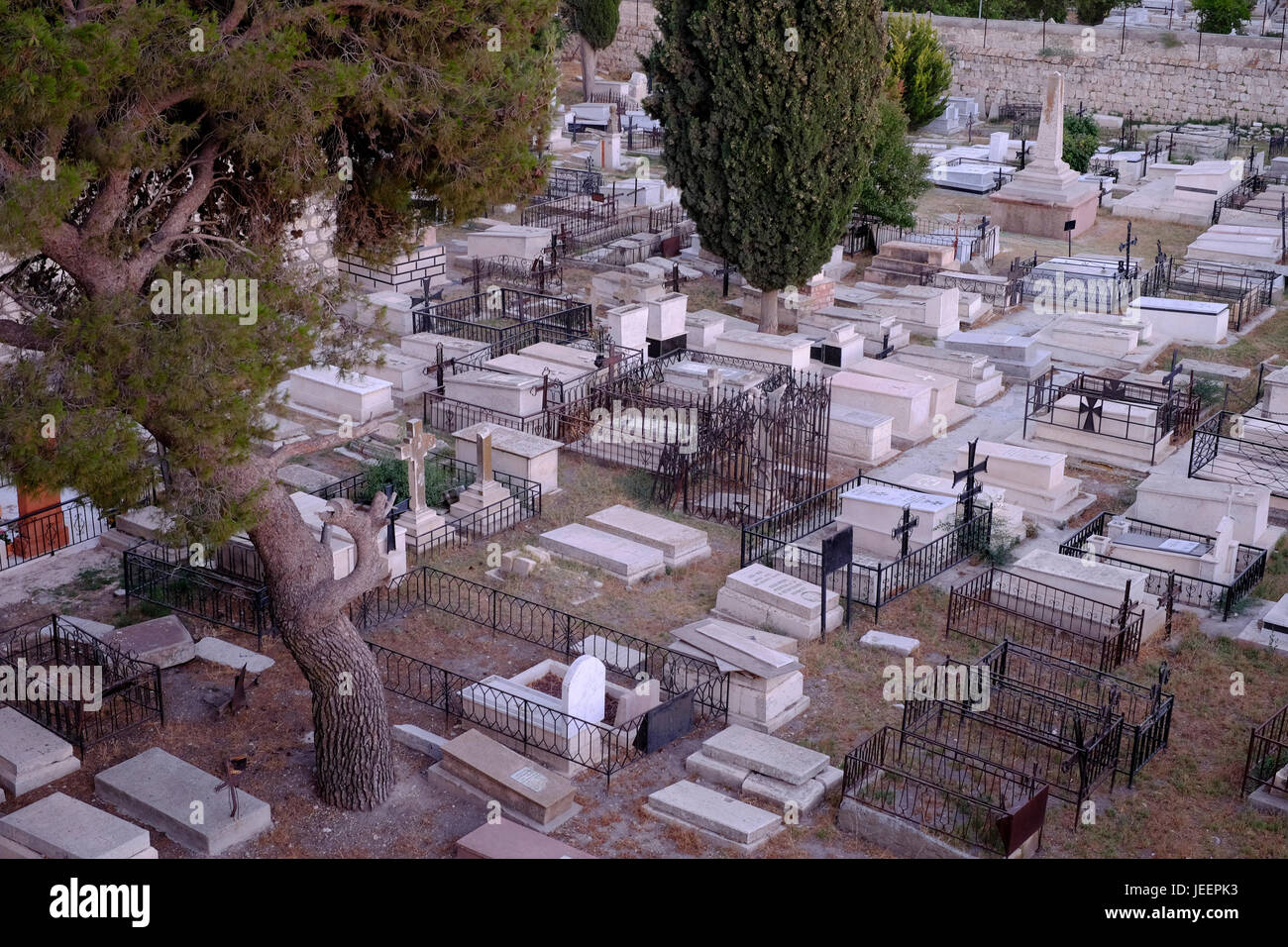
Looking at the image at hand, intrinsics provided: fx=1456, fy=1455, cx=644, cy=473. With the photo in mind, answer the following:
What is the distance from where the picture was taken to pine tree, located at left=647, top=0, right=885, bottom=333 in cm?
1914

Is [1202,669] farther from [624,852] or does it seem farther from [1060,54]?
[1060,54]

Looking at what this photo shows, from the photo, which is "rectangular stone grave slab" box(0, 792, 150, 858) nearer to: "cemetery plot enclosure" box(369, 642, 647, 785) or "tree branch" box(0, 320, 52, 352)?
"cemetery plot enclosure" box(369, 642, 647, 785)

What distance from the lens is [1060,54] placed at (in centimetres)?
3803

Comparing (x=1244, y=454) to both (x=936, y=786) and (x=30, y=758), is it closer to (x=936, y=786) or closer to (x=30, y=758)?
(x=936, y=786)

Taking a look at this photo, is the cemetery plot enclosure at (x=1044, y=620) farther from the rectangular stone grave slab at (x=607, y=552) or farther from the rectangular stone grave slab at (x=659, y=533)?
the rectangular stone grave slab at (x=607, y=552)

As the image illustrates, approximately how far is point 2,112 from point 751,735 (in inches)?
261

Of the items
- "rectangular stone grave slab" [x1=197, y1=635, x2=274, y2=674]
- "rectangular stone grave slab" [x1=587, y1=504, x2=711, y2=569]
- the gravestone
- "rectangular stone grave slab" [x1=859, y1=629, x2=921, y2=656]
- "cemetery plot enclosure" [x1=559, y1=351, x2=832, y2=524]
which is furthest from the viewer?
"cemetery plot enclosure" [x1=559, y1=351, x2=832, y2=524]

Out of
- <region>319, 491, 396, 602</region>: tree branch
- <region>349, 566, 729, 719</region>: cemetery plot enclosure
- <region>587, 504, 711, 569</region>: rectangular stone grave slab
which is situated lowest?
<region>349, 566, 729, 719</region>: cemetery plot enclosure

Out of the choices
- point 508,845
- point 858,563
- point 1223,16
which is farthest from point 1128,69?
point 508,845

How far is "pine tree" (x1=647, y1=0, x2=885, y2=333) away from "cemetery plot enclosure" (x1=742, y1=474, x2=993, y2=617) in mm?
5972

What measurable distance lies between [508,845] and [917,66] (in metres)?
27.8

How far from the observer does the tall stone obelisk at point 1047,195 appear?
2675 cm

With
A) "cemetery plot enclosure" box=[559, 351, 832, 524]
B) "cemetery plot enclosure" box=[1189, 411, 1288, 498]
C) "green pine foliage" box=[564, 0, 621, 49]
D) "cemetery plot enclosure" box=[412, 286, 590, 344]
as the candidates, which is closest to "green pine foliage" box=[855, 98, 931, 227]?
"cemetery plot enclosure" box=[412, 286, 590, 344]

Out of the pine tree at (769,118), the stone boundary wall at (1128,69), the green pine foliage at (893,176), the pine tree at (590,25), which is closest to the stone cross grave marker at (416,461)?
the pine tree at (769,118)
